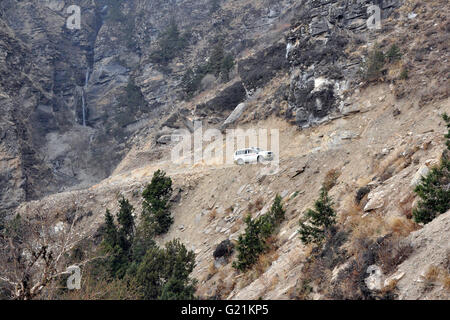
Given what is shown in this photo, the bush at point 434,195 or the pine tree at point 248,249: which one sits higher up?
the bush at point 434,195

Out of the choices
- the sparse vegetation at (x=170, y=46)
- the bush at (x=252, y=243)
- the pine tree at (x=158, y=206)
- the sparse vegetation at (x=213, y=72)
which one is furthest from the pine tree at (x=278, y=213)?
the sparse vegetation at (x=170, y=46)

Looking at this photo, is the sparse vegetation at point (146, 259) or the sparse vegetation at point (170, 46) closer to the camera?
the sparse vegetation at point (146, 259)

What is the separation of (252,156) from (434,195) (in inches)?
587

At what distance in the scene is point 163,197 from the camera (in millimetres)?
23641

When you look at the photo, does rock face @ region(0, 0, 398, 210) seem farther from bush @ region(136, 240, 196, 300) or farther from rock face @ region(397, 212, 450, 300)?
rock face @ region(397, 212, 450, 300)

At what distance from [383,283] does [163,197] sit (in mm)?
18260

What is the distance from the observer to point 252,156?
22.8 metres

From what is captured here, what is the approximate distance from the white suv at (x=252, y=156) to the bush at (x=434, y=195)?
1353 centimetres

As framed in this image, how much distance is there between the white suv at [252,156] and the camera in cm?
2209

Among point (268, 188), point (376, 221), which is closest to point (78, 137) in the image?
point (268, 188)

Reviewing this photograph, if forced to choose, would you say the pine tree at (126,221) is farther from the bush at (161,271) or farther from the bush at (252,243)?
the bush at (252,243)

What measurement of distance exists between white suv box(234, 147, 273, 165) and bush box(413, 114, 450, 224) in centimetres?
1353

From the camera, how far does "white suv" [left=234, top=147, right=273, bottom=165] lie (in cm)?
2209
